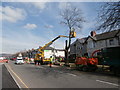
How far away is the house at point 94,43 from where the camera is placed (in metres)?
28.5

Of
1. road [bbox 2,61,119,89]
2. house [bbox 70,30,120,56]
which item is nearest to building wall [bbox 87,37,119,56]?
house [bbox 70,30,120,56]

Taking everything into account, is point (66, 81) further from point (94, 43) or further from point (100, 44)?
point (94, 43)

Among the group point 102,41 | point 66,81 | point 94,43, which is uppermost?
point 102,41

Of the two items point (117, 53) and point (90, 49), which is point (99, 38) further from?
point (117, 53)

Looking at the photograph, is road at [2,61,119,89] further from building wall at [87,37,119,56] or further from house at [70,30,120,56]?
building wall at [87,37,119,56]

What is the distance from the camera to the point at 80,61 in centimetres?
1600

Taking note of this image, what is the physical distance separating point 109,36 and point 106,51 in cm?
1881

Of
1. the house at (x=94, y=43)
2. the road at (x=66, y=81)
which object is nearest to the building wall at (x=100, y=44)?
the house at (x=94, y=43)

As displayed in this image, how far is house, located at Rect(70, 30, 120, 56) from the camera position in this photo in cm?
2848

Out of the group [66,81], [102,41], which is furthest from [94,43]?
[66,81]

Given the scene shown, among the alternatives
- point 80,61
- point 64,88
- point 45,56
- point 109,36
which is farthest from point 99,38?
point 64,88

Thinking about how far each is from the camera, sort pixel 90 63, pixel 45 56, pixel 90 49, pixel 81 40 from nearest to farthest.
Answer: pixel 90 63 → pixel 45 56 → pixel 90 49 → pixel 81 40

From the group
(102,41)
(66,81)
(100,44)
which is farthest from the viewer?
(100,44)

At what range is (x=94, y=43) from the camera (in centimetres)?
3350
